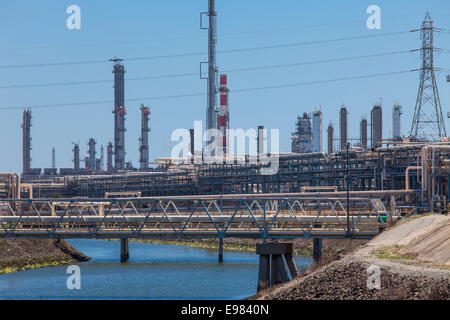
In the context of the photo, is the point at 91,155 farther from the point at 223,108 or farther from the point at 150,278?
the point at 150,278

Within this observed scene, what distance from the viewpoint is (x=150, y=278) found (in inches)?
1665

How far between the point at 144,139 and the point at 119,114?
6409 millimetres

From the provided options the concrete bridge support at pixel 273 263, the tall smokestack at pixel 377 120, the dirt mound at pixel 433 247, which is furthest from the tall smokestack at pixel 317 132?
the dirt mound at pixel 433 247

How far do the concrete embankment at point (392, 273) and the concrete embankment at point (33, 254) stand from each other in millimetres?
26017

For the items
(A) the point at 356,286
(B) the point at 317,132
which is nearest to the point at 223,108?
(B) the point at 317,132

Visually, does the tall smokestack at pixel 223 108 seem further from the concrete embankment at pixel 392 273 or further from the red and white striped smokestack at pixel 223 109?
the concrete embankment at pixel 392 273

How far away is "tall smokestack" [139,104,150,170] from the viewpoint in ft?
423

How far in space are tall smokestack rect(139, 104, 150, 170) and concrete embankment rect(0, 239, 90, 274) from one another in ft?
229

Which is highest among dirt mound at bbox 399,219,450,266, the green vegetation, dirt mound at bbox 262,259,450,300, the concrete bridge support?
dirt mound at bbox 399,219,450,266

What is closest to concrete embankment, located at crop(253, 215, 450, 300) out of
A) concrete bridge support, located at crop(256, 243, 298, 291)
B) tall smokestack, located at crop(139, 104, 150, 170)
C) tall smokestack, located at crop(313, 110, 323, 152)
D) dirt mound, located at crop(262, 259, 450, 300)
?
dirt mound, located at crop(262, 259, 450, 300)

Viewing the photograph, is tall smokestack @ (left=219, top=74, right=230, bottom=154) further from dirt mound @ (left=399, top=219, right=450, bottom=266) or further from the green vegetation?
dirt mound @ (left=399, top=219, right=450, bottom=266)
